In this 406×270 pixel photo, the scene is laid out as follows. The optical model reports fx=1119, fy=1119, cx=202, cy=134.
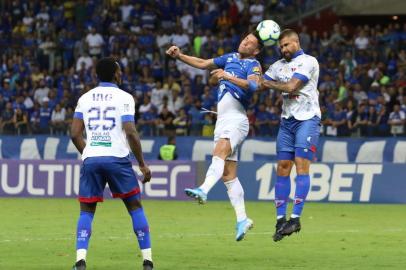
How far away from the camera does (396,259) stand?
41.3 feet

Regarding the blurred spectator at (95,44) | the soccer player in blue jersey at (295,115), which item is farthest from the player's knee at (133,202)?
the blurred spectator at (95,44)

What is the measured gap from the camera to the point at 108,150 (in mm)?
11039

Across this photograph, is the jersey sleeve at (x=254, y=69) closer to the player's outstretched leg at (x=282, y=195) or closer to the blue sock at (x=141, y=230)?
the player's outstretched leg at (x=282, y=195)

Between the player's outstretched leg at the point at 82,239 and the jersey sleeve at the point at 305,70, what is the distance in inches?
149

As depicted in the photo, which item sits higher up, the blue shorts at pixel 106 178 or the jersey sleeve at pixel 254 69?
the jersey sleeve at pixel 254 69

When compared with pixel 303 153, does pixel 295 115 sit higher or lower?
higher

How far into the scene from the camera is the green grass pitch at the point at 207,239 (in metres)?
12.3

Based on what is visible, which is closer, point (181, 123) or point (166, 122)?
point (181, 123)

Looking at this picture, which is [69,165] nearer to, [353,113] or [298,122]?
[353,113]

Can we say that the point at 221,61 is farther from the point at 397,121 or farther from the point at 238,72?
the point at 397,121

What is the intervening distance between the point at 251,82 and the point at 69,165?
11.3m

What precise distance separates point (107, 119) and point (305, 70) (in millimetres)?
3665

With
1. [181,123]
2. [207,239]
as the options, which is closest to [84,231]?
[207,239]

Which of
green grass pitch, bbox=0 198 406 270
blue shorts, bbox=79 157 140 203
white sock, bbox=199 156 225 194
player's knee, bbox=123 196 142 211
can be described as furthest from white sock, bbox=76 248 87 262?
white sock, bbox=199 156 225 194
